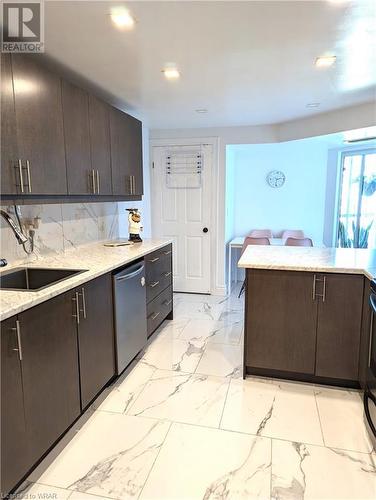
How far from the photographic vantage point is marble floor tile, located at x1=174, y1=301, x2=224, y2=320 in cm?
411

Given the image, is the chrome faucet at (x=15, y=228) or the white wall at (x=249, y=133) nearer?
the chrome faucet at (x=15, y=228)

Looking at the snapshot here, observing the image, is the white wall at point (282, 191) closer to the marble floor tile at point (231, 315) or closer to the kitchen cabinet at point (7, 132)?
the marble floor tile at point (231, 315)

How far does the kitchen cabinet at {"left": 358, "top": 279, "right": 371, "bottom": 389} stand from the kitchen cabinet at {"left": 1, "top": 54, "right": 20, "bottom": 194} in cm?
236

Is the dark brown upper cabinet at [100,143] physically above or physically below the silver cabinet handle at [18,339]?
above

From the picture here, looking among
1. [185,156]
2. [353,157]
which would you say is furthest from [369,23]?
[353,157]

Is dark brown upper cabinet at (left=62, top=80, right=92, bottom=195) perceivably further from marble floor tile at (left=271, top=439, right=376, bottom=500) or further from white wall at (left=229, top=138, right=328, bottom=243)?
white wall at (left=229, top=138, right=328, bottom=243)

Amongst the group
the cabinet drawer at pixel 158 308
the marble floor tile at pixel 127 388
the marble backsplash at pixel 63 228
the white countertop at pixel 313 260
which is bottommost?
the marble floor tile at pixel 127 388

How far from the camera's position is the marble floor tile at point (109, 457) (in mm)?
1686

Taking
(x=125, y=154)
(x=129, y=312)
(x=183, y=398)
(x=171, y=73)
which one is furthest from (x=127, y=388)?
(x=171, y=73)

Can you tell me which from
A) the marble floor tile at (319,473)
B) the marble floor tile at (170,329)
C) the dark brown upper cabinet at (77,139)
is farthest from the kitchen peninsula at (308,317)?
the dark brown upper cabinet at (77,139)

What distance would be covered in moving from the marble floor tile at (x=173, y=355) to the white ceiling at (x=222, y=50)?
94.8 inches

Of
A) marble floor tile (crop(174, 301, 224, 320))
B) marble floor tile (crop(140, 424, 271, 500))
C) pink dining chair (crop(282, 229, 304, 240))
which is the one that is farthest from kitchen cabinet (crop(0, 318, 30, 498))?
pink dining chair (crop(282, 229, 304, 240))

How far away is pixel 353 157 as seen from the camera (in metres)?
5.12

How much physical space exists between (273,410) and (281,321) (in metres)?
0.63
